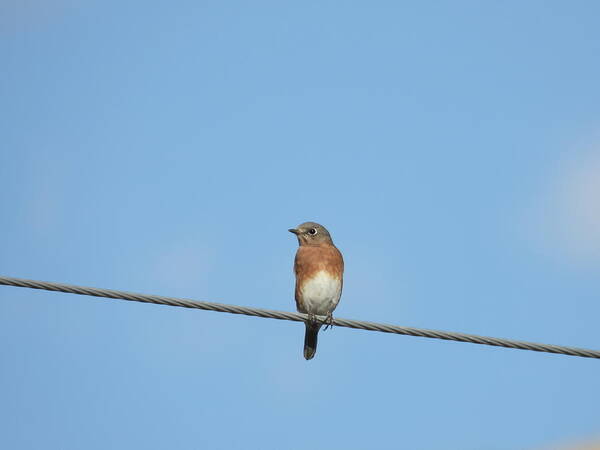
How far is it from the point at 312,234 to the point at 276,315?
4.22 m

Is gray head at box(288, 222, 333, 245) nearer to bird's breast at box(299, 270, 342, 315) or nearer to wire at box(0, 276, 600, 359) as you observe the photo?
bird's breast at box(299, 270, 342, 315)

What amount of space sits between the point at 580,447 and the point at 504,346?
1660 centimetres

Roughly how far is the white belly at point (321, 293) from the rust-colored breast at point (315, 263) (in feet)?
0.21

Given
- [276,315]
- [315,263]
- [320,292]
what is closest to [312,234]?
[315,263]

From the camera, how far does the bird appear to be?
423 inches

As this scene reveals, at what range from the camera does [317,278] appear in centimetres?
1074

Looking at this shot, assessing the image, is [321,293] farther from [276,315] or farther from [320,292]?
[276,315]

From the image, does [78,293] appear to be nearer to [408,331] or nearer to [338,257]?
[408,331]

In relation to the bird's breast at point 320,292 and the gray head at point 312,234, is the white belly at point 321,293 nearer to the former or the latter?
the bird's breast at point 320,292

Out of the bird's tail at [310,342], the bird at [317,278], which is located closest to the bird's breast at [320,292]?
the bird at [317,278]

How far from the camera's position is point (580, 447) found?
2203cm

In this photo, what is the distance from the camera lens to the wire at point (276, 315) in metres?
6.49

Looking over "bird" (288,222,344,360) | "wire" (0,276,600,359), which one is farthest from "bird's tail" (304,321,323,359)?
"wire" (0,276,600,359)

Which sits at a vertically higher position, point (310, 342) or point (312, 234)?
point (312, 234)
